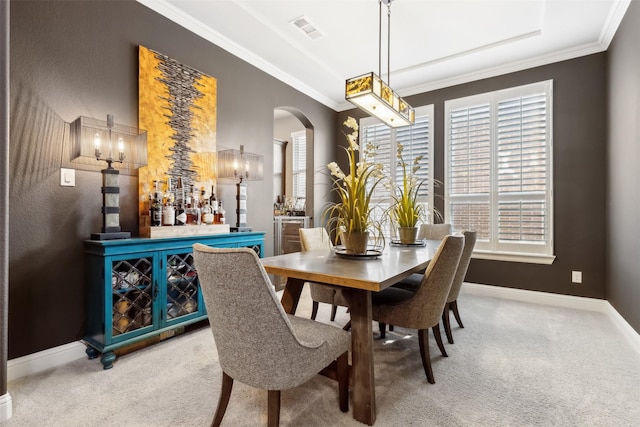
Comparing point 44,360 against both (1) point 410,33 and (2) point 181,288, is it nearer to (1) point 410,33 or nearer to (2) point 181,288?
(2) point 181,288

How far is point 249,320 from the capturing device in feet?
3.82

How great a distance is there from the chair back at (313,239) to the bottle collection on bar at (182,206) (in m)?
0.87

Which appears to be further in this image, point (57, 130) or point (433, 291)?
point (57, 130)

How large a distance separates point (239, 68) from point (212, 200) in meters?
1.58

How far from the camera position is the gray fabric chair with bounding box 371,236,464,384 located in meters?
1.74

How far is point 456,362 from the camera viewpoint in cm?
212

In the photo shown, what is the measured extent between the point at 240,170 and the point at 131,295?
150cm

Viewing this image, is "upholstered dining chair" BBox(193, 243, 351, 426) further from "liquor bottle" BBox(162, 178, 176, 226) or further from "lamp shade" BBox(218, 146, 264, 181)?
"lamp shade" BBox(218, 146, 264, 181)

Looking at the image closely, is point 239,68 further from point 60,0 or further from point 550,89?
point 550,89

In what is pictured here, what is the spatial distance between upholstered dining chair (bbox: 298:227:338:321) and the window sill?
2.21 m

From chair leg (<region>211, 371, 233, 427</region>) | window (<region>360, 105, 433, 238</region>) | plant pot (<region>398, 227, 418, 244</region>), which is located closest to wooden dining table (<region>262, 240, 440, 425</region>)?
chair leg (<region>211, 371, 233, 427</region>)

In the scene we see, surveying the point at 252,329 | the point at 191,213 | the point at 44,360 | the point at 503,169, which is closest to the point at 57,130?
the point at 191,213

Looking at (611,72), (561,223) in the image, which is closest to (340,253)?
(561,223)

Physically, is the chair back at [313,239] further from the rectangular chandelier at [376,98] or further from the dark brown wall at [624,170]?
the dark brown wall at [624,170]
